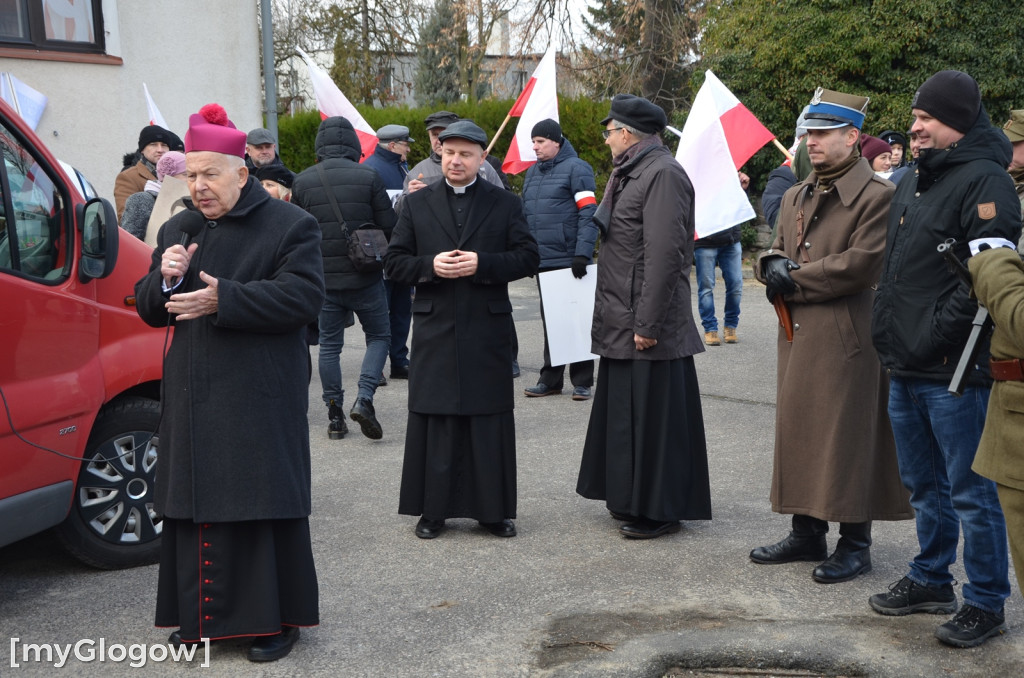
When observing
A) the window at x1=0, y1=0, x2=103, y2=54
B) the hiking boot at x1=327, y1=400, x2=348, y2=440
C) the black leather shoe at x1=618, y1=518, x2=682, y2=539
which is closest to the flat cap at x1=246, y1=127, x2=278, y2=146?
the hiking boot at x1=327, y1=400, x2=348, y2=440

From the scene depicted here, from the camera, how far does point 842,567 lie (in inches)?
188

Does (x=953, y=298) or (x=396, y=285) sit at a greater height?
(x=953, y=298)

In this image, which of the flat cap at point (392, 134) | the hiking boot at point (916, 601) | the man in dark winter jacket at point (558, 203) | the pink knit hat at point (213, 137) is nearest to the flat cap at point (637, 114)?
the pink knit hat at point (213, 137)

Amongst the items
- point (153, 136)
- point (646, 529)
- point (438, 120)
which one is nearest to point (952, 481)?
point (646, 529)

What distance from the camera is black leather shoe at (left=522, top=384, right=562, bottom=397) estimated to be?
8812 mm

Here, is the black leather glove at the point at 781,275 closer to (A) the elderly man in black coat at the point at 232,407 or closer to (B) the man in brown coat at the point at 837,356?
(B) the man in brown coat at the point at 837,356

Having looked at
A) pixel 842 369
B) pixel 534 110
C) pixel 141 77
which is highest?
pixel 141 77

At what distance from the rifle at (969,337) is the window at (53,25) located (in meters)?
12.4

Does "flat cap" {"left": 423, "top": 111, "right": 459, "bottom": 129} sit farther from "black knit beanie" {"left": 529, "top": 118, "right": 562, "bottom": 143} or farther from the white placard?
the white placard

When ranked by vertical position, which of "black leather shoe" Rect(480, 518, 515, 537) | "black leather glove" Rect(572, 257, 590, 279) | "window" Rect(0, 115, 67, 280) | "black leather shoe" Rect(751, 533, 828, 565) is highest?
"window" Rect(0, 115, 67, 280)

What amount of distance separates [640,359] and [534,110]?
220 inches

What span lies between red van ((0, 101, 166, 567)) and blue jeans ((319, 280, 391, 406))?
237cm

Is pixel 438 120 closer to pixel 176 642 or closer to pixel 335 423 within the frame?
pixel 335 423

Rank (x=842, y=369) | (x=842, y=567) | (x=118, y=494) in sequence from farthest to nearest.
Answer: (x=118, y=494), (x=842, y=567), (x=842, y=369)
